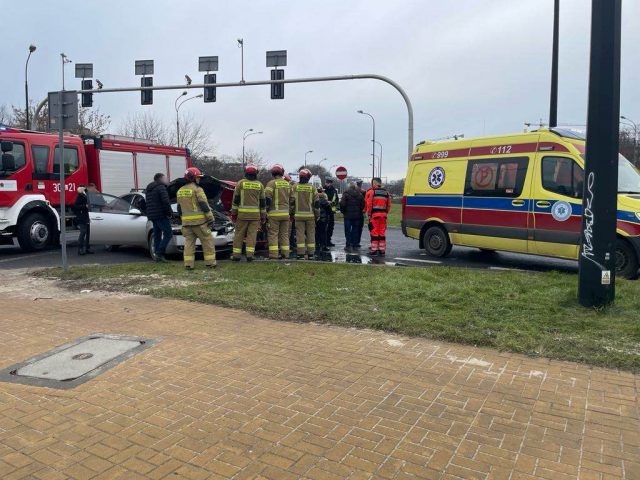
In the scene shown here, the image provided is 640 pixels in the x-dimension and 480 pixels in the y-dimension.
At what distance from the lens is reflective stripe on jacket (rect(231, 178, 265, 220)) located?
9.88m

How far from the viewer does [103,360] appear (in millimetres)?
4816

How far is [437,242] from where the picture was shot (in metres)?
11.4

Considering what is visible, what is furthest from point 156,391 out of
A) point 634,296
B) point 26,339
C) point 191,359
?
point 634,296

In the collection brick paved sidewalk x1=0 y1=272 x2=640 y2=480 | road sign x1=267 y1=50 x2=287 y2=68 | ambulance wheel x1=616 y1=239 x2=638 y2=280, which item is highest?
road sign x1=267 y1=50 x2=287 y2=68

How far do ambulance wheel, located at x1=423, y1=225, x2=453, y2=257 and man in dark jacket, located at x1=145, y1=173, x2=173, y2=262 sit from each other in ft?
17.5

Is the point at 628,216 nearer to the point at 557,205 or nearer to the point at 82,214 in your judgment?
the point at 557,205

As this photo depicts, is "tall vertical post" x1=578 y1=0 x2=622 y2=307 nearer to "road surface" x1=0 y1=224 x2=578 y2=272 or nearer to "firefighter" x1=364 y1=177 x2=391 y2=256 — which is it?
"road surface" x1=0 y1=224 x2=578 y2=272

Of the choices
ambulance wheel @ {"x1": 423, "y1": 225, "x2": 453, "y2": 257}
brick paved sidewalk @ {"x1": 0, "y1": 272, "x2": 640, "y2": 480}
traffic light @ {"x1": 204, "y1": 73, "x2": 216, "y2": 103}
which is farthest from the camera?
traffic light @ {"x1": 204, "y1": 73, "x2": 216, "y2": 103}

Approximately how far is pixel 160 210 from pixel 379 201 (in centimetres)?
458

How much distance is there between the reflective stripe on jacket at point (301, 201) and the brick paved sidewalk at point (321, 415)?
5.53m

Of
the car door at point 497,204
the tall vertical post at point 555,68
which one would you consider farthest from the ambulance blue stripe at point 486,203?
the tall vertical post at point 555,68

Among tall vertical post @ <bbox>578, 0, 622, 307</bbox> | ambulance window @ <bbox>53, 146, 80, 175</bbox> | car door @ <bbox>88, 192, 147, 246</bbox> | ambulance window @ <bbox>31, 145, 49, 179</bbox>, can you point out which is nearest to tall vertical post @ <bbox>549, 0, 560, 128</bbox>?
tall vertical post @ <bbox>578, 0, 622, 307</bbox>

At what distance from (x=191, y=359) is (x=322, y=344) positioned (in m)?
1.24

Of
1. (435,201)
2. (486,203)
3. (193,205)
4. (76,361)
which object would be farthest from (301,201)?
(76,361)
